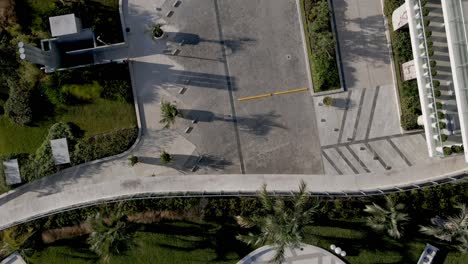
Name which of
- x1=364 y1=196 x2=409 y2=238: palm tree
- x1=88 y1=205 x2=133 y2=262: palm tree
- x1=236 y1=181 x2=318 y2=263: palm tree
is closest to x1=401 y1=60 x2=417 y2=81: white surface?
x1=364 y1=196 x2=409 y2=238: palm tree

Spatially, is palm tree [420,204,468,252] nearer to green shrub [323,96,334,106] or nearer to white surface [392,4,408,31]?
green shrub [323,96,334,106]

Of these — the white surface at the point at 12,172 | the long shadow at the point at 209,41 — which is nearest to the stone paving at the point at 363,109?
the long shadow at the point at 209,41

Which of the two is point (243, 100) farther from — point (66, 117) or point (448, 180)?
point (448, 180)

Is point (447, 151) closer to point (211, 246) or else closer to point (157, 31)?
point (211, 246)

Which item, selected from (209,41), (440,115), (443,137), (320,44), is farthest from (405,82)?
(209,41)

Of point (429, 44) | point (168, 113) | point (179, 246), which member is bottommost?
point (179, 246)

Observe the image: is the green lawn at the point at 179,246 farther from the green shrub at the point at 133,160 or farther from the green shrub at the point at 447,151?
the green shrub at the point at 447,151

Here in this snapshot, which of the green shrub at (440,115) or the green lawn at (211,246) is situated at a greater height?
the green shrub at (440,115)
